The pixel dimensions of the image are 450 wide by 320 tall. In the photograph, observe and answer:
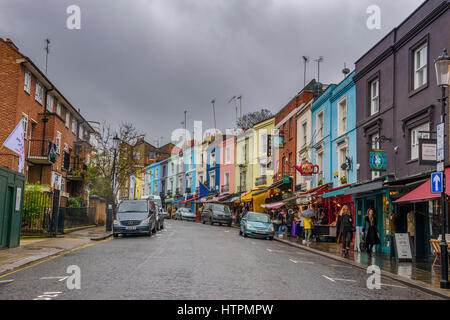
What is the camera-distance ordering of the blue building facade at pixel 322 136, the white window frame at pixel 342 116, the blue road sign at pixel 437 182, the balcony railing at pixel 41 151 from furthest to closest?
the balcony railing at pixel 41 151, the blue building facade at pixel 322 136, the white window frame at pixel 342 116, the blue road sign at pixel 437 182

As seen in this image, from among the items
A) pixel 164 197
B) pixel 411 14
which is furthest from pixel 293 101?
pixel 164 197

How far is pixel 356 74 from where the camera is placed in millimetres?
23453

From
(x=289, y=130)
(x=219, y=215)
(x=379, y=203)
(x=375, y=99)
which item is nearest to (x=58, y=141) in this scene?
(x=219, y=215)

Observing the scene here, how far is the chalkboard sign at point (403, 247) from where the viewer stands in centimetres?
1568

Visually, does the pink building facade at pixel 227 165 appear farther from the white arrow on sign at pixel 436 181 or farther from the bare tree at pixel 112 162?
the white arrow on sign at pixel 436 181

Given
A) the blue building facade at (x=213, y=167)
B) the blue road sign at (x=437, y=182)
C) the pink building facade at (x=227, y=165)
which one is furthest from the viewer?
the blue building facade at (x=213, y=167)

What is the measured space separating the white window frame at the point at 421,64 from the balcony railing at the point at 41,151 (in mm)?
20776

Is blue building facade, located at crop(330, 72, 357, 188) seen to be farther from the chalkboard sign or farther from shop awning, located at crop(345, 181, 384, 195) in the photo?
the chalkboard sign

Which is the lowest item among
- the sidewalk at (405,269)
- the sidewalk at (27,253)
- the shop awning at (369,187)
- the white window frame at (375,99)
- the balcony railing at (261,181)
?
the sidewalk at (405,269)

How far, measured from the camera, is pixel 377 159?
63.1 ft

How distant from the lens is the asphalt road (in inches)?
314

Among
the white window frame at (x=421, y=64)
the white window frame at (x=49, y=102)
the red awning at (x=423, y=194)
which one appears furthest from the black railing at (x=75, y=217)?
the white window frame at (x=421, y=64)

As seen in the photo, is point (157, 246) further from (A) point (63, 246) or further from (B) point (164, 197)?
(B) point (164, 197)

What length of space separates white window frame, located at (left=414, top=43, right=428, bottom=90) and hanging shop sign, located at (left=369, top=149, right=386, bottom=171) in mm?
2898
